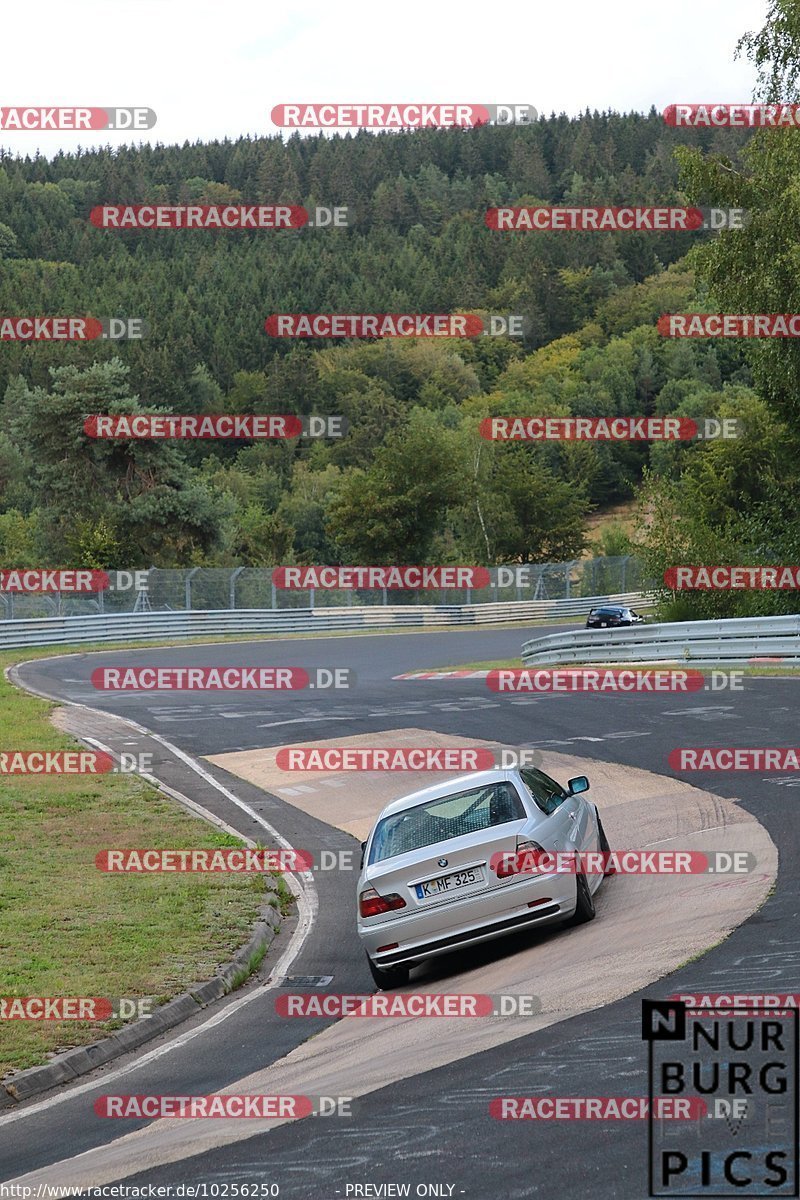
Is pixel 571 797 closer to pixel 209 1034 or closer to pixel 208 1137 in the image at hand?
pixel 209 1034

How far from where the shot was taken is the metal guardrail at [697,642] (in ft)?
83.8

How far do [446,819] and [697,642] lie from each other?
57.6ft

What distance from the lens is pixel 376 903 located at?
32.8ft

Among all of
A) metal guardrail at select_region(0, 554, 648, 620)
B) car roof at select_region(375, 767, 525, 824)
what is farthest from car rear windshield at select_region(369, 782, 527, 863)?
metal guardrail at select_region(0, 554, 648, 620)

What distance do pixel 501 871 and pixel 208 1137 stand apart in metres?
3.79

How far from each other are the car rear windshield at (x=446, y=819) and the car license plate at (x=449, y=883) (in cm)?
33

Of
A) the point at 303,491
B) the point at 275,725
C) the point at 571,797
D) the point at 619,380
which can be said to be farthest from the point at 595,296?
the point at 571,797

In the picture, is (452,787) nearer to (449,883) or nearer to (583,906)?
(449,883)

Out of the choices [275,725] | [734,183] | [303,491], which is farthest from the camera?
[303,491]

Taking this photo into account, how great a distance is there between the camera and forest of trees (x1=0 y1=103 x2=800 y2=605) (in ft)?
207

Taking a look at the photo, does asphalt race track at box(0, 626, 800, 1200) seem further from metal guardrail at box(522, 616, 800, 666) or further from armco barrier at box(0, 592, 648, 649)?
armco barrier at box(0, 592, 648, 649)

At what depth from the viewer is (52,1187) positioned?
20.1 feet

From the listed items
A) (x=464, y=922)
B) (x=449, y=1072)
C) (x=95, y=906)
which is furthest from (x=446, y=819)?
(x=95, y=906)

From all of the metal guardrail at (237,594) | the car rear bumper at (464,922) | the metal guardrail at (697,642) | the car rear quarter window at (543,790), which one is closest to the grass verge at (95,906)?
the car rear bumper at (464,922)
